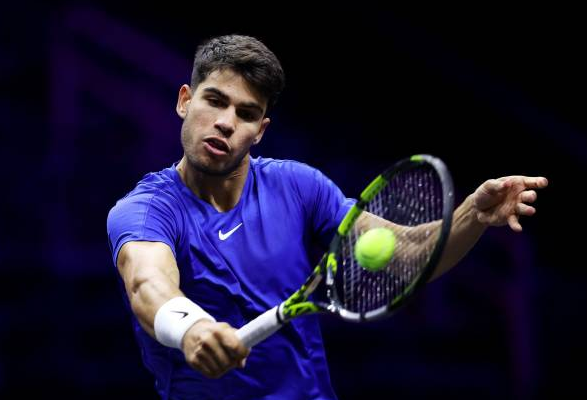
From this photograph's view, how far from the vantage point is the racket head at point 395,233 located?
8.53 ft

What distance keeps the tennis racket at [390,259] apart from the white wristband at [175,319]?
5.5 inches

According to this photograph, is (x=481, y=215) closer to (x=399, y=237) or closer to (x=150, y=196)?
(x=399, y=237)

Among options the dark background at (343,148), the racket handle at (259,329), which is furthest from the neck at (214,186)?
the dark background at (343,148)

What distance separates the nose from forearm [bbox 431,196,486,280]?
29.7 inches

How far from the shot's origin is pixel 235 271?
2908 millimetres

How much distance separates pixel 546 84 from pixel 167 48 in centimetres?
233

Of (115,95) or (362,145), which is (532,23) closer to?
(362,145)

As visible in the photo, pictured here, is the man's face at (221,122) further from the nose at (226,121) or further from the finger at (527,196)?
the finger at (527,196)

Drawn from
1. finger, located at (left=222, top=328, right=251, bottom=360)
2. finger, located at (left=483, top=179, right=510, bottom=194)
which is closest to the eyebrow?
finger, located at (left=483, top=179, right=510, bottom=194)

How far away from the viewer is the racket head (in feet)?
8.53

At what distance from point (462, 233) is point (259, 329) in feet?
2.92

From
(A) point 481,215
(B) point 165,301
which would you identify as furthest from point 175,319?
(A) point 481,215

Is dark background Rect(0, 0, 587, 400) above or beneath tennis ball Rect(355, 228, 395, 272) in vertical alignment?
beneath

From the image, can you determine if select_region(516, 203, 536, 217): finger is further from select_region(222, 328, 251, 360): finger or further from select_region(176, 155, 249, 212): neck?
select_region(222, 328, 251, 360): finger
